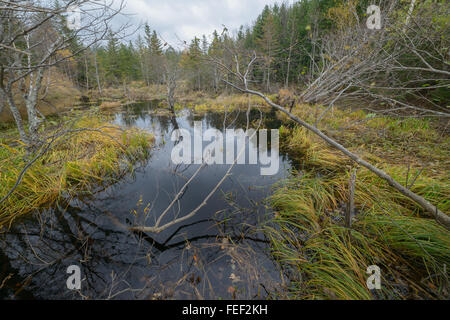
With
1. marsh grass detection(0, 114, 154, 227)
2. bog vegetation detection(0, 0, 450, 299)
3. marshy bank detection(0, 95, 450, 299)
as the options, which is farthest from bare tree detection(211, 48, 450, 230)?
marsh grass detection(0, 114, 154, 227)

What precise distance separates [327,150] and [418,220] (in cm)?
308

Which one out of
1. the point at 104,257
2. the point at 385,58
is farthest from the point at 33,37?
the point at 385,58

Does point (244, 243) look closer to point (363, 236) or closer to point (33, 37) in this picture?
point (363, 236)

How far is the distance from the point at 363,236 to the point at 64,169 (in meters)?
5.22

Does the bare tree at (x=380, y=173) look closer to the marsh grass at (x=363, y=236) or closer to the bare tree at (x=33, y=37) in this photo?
the marsh grass at (x=363, y=236)

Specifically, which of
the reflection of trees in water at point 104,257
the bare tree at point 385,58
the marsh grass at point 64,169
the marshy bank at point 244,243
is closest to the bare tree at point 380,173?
the marshy bank at point 244,243

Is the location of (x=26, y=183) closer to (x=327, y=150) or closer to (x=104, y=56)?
(x=327, y=150)

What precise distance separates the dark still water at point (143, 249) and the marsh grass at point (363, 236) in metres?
0.30

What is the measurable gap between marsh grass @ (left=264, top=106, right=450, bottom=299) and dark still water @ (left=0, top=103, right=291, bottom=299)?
0.97 feet

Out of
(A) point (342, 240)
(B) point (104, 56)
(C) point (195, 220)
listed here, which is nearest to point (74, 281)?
(C) point (195, 220)

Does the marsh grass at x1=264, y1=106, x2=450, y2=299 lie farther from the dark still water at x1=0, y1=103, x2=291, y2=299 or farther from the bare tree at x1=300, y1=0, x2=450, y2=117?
the bare tree at x1=300, y1=0, x2=450, y2=117

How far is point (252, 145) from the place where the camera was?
20.4 ft

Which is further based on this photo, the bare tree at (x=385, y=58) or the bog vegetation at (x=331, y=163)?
the bare tree at (x=385, y=58)

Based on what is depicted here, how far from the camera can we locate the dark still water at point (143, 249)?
183 centimetres
